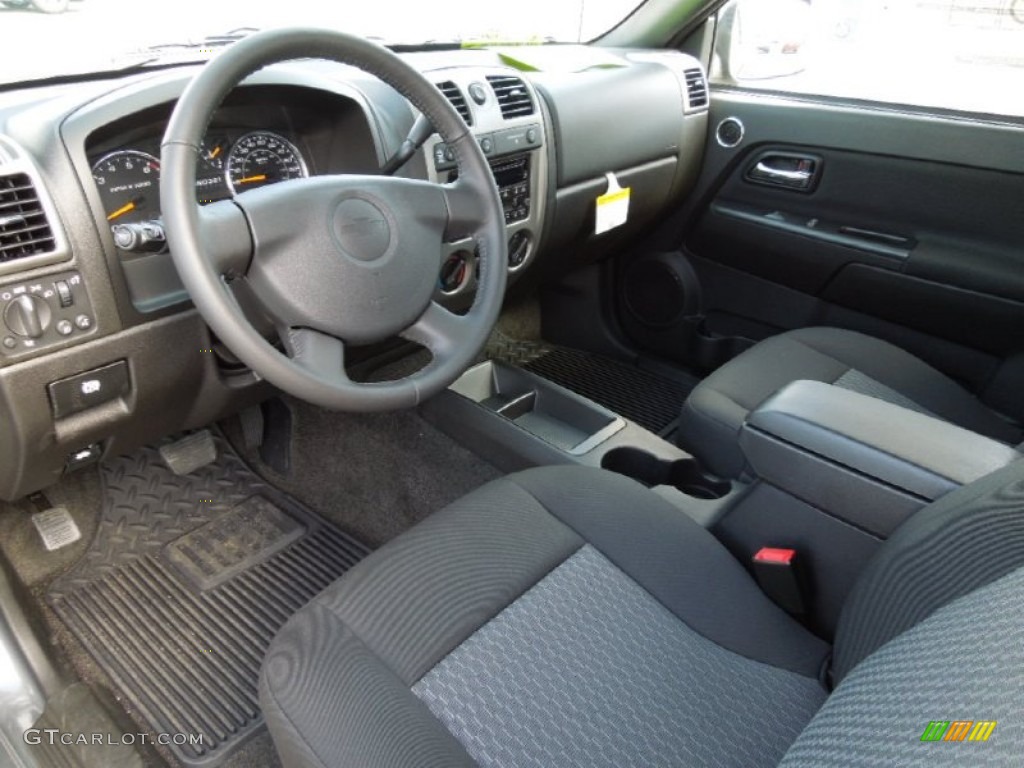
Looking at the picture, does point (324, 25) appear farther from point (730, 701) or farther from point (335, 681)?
point (730, 701)

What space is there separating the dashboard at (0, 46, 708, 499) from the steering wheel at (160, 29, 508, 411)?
115 mm

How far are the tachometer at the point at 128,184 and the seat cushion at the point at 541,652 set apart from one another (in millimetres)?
610

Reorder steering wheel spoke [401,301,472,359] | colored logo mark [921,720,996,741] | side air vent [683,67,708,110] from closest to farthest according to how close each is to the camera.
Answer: colored logo mark [921,720,996,741] → steering wheel spoke [401,301,472,359] → side air vent [683,67,708,110]

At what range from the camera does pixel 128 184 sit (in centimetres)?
120

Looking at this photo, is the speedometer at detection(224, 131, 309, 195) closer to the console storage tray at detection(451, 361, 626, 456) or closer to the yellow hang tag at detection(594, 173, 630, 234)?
the console storage tray at detection(451, 361, 626, 456)

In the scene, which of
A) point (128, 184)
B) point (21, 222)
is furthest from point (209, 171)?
point (21, 222)

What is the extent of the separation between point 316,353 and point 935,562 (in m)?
0.76

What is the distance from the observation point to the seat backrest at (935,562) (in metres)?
0.74

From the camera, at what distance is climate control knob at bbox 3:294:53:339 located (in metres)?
1.05

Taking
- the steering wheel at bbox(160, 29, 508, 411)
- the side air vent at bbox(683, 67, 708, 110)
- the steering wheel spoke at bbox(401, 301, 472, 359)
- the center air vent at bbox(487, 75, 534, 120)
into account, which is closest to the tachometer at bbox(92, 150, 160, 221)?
the steering wheel at bbox(160, 29, 508, 411)

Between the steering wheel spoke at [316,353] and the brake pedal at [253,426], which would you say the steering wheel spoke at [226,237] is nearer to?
the steering wheel spoke at [316,353]

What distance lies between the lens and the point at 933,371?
1.69 meters

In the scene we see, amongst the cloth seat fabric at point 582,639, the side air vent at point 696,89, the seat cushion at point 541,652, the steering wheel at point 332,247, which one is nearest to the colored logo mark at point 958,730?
the cloth seat fabric at point 582,639

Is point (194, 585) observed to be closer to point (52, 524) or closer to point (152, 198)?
point (52, 524)
